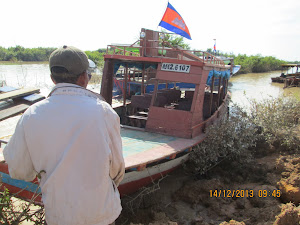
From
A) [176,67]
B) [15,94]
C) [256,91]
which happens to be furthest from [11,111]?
[256,91]

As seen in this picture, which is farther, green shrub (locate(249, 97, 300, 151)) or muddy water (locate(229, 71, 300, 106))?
muddy water (locate(229, 71, 300, 106))

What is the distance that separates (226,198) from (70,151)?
387 cm

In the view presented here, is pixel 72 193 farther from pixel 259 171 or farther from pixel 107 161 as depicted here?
pixel 259 171

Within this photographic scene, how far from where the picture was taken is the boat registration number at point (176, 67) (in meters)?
5.56

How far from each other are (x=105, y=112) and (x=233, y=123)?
5225 millimetres

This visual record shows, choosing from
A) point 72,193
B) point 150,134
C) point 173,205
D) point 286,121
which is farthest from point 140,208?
point 286,121

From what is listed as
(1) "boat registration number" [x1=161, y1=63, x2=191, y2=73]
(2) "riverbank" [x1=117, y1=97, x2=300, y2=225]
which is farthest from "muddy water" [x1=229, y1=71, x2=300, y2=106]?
(1) "boat registration number" [x1=161, y1=63, x2=191, y2=73]

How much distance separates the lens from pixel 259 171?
5336 millimetres

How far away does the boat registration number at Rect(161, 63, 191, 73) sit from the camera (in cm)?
556

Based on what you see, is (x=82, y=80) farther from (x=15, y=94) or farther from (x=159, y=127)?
(x=15, y=94)

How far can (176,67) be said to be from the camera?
562cm

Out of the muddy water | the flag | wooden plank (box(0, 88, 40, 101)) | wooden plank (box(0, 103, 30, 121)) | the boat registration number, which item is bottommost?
the muddy water
